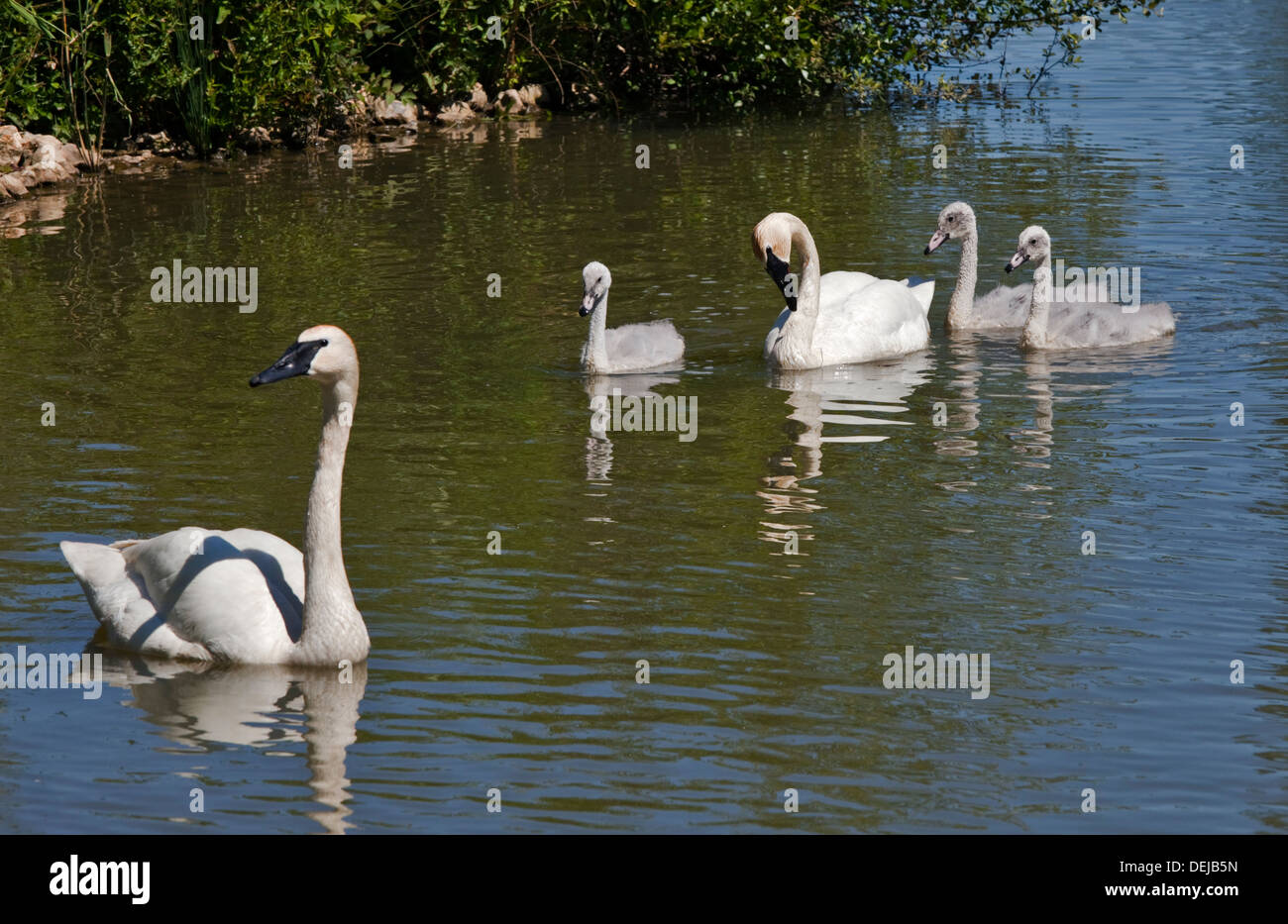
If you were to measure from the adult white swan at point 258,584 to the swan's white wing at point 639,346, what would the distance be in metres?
4.90

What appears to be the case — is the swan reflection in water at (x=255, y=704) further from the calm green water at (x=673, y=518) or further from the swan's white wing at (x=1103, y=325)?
the swan's white wing at (x=1103, y=325)

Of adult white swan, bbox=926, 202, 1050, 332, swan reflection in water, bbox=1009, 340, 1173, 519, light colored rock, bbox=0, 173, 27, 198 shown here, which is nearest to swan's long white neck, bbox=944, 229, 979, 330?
adult white swan, bbox=926, 202, 1050, 332

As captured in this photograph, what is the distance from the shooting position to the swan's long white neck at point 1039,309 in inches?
508

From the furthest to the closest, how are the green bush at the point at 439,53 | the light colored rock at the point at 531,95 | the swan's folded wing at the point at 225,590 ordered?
the light colored rock at the point at 531,95 < the green bush at the point at 439,53 < the swan's folded wing at the point at 225,590

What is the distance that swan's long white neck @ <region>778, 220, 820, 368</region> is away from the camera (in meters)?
12.6

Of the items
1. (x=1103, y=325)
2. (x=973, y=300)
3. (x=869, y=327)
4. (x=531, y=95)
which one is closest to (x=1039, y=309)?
(x=1103, y=325)

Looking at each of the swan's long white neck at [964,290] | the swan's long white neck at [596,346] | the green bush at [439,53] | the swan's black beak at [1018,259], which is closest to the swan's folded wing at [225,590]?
the swan's long white neck at [596,346]

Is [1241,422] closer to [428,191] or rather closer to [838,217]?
[838,217]

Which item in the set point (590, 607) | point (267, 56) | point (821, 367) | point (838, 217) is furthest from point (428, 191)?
point (590, 607)

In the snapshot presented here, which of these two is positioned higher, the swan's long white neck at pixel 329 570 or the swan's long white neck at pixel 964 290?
the swan's long white neck at pixel 964 290

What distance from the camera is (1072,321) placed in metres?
13.0

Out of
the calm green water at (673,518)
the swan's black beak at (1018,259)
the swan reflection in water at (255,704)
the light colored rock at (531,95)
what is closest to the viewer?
the calm green water at (673,518)

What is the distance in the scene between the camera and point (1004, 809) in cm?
609

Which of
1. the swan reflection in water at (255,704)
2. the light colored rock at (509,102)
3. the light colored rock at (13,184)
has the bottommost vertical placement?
the swan reflection in water at (255,704)
